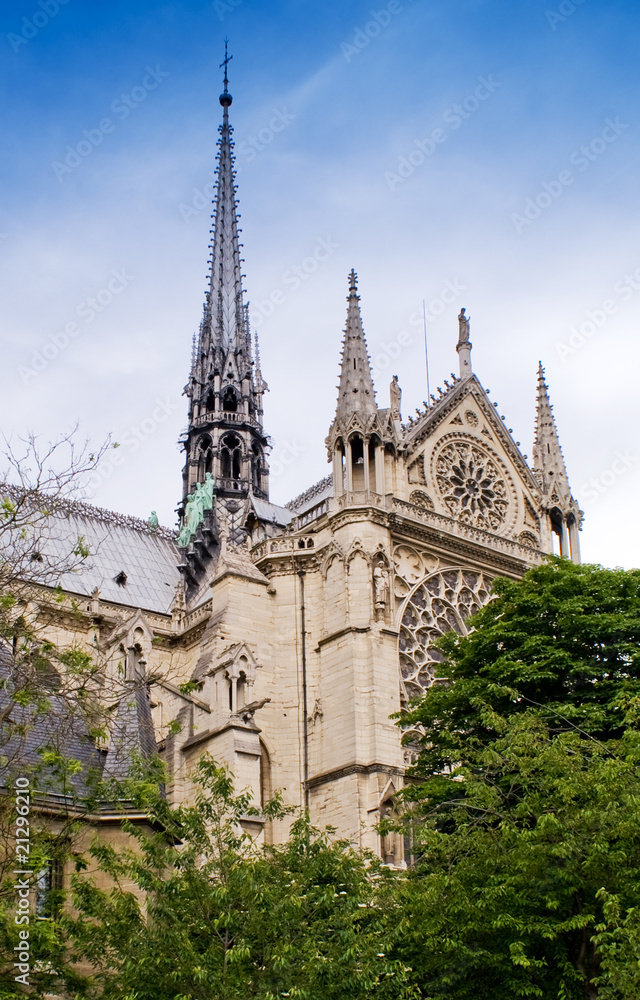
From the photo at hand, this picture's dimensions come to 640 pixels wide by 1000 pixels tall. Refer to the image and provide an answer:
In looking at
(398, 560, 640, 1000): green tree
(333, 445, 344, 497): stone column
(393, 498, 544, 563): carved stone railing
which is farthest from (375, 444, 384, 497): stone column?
(398, 560, 640, 1000): green tree

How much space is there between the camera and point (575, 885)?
17.4 m

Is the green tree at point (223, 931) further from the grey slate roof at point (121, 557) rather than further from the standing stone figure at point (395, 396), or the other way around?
the grey slate roof at point (121, 557)

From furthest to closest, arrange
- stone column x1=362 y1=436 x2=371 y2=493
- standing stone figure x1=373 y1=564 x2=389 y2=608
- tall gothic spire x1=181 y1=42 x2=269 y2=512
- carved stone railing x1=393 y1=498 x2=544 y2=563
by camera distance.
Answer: tall gothic spire x1=181 y1=42 x2=269 y2=512
carved stone railing x1=393 y1=498 x2=544 y2=563
stone column x1=362 y1=436 x2=371 y2=493
standing stone figure x1=373 y1=564 x2=389 y2=608

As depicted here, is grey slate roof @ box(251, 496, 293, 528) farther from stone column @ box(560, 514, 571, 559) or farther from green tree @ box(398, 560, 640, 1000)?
green tree @ box(398, 560, 640, 1000)

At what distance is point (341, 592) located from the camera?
31.9 meters

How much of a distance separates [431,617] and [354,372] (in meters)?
7.41

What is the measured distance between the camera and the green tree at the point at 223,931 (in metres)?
15.0

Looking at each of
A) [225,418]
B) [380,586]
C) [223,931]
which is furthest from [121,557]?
[223,931]

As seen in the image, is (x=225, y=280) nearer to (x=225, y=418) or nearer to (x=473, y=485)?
(x=225, y=418)

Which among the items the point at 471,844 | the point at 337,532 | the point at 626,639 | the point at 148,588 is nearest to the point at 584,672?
the point at 626,639

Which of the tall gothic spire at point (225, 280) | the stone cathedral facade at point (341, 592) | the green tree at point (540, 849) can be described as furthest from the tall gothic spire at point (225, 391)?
the green tree at point (540, 849)

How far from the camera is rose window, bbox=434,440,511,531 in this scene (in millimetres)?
36688

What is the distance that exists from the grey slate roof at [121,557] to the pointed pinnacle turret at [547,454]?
13488 mm

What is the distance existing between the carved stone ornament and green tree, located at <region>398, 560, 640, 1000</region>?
13.2m
